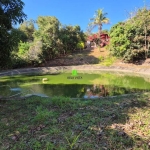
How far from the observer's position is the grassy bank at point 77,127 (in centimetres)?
235

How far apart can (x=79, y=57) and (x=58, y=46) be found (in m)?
3.23

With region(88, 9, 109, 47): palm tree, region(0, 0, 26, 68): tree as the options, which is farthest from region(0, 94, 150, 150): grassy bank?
region(88, 9, 109, 47): palm tree

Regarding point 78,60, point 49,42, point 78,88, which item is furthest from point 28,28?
point 78,88

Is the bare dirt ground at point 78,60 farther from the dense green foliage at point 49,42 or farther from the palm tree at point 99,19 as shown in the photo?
the palm tree at point 99,19

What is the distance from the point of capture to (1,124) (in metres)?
3.01

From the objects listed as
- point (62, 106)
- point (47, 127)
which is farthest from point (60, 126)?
point (62, 106)

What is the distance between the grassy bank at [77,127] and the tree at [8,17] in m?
1.65

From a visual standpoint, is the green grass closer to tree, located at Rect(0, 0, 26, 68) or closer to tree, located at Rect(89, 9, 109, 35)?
tree, located at Rect(89, 9, 109, 35)

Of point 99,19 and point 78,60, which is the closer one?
point 78,60

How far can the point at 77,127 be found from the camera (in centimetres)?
285

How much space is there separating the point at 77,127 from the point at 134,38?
15.5 meters

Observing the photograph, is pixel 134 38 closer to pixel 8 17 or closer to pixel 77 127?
pixel 8 17

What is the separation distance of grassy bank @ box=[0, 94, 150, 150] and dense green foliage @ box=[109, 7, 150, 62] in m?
13.2

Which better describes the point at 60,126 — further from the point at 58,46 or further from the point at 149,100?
the point at 58,46
